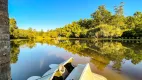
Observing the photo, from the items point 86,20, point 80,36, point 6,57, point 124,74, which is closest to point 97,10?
point 86,20

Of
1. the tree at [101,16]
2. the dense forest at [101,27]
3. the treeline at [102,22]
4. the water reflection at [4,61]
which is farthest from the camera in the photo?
the tree at [101,16]

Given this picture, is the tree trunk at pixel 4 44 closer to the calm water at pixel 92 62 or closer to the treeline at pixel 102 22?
the calm water at pixel 92 62

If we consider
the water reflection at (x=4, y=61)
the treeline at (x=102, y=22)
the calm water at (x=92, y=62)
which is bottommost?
the calm water at (x=92, y=62)

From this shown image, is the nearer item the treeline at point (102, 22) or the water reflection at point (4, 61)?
the water reflection at point (4, 61)

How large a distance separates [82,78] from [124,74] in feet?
13.9

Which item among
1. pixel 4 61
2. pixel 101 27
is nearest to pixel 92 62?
pixel 4 61

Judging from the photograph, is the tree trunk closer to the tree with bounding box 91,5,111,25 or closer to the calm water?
the calm water

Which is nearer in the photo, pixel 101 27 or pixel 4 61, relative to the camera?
pixel 4 61

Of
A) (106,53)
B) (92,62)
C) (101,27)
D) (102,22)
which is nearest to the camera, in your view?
(92,62)

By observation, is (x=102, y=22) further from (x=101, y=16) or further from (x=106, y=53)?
(x=106, y=53)

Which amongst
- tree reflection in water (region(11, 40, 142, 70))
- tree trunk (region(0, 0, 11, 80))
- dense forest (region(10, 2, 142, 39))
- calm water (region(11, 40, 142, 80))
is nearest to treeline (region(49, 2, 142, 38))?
dense forest (region(10, 2, 142, 39))

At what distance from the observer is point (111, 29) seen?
48500mm

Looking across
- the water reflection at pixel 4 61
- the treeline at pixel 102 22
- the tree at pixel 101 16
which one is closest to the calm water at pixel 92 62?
the water reflection at pixel 4 61

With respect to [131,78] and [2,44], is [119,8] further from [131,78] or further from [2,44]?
[2,44]
